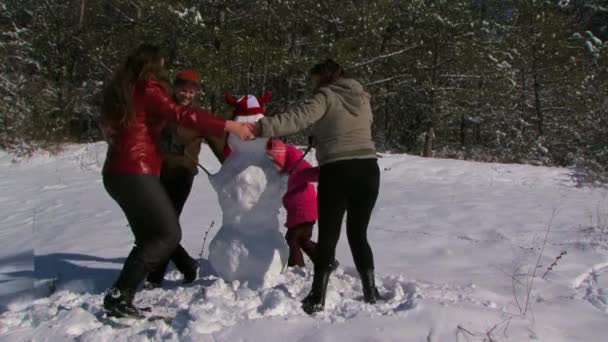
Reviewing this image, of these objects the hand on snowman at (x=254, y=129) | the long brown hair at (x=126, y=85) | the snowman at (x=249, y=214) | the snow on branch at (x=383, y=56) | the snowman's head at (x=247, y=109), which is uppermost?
the snow on branch at (x=383, y=56)

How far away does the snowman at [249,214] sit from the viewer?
3012mm

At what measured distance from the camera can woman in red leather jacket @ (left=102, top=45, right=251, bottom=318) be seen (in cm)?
252

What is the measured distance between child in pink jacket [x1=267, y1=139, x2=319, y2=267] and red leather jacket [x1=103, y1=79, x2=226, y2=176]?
0.61 meters

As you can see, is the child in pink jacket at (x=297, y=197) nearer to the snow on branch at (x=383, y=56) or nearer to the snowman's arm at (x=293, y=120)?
the snowman's arm at (x=293, y=120)

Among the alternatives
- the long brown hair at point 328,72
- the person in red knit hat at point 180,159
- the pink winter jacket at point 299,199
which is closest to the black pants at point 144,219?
the person in red knit hat at point 180,159

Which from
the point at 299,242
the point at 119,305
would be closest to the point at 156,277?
the point at 119,305

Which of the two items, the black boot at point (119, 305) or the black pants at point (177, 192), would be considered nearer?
the black boot at point (119, 305)

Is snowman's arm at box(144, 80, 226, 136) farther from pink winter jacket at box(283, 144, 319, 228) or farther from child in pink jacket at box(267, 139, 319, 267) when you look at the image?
pink winter jacket at box(283, 144, 319, 228)

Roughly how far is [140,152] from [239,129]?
533 mm

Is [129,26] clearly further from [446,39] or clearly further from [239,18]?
[446,39]

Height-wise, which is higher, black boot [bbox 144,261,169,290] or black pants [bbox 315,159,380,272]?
black pants [bbox 315,159,380,272]

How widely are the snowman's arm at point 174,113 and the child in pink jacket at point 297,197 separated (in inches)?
23.0

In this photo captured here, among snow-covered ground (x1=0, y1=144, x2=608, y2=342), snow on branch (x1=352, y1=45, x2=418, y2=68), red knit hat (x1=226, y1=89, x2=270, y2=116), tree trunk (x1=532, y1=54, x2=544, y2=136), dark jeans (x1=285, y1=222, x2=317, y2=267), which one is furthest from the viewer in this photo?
tree trunk (x1=532, y1=54, x2=544, y2=136)

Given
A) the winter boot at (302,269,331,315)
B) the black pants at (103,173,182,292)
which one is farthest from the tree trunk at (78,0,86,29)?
the winter boot at (302,269,331,315)
